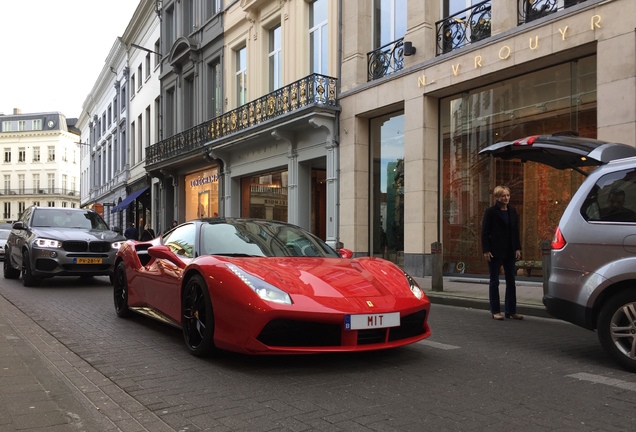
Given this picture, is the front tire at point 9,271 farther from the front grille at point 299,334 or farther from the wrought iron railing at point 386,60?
the front grille at point 299,334

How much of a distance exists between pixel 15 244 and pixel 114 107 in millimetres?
32473

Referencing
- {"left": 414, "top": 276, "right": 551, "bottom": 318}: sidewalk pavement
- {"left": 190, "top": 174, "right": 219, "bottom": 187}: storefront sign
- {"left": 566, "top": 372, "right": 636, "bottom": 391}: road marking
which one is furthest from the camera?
{"left": 190, "top": 174, "right": 219, "bottom": 187}: storefront sign

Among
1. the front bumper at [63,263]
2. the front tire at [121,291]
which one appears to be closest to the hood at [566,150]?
the front tire at [121,291]

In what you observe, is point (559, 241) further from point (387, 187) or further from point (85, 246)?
point (387, 187)

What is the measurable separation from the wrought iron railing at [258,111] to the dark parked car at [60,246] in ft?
22.8

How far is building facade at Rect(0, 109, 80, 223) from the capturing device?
87.1 meters

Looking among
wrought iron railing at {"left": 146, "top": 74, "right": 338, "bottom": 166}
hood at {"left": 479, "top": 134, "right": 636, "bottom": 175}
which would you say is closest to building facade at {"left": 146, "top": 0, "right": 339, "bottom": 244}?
wrought iron railing at {"left": 146, "top": 74, "right": 338, "bottom": 166}

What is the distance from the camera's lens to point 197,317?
193 inches

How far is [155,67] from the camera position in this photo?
3116cm

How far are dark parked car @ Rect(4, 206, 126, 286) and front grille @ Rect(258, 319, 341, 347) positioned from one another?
6670 mm

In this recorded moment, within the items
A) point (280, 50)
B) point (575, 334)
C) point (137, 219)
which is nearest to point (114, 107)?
point (137, 219)

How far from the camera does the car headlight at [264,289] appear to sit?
4.26 metres

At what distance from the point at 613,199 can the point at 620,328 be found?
1.06 metres

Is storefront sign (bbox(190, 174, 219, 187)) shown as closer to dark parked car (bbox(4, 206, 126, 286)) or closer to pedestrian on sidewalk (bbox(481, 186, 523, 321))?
dark parked car (bbox(4, 206, 126, 286))
